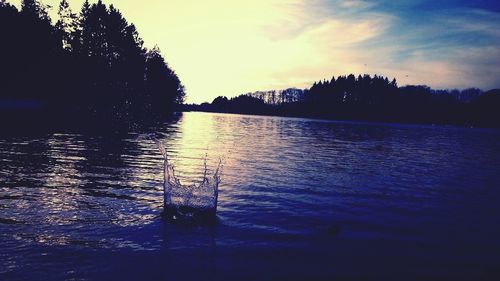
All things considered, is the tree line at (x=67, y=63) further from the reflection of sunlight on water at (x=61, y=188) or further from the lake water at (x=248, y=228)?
the lake water at (x=248, y=228)

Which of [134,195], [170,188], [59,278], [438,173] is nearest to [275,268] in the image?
[59,278]

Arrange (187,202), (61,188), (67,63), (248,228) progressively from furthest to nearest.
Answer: (67,63) < (61,188) < (187,202) < (248,228)

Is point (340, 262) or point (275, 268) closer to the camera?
point (275, 268)

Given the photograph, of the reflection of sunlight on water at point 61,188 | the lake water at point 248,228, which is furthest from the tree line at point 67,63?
the lake water at point 248,228

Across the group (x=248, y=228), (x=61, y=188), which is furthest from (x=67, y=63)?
(x=248, y=228)

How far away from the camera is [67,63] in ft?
243

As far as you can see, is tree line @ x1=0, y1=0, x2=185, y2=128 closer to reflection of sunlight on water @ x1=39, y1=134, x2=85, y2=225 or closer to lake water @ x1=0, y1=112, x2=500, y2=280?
reflection of sunlight on water @ x1=39, y1=134, x2=85, y2=225

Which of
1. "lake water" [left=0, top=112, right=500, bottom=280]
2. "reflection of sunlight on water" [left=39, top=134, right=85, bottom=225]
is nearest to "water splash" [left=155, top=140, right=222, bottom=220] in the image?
"lake water" [left=0, top=112, right=500, bottom=280]

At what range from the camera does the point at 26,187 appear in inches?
551

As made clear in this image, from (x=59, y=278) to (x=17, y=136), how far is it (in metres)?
30.5

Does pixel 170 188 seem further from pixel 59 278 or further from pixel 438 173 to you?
pixel 438 173

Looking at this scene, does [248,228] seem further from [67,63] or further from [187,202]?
[67,63]

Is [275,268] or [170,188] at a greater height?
[170,188]

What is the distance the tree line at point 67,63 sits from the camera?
71312 millimetres
